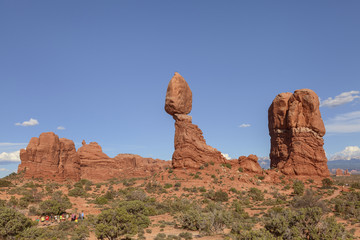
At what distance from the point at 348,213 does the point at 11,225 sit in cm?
2617

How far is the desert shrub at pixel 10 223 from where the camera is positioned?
16.2 metres

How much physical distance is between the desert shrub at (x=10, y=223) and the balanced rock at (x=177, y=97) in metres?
27.4

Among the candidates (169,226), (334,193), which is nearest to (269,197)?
(334,193)

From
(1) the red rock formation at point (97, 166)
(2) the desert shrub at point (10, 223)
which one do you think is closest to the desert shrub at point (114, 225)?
(2) the desert shrub at point (10, 223)

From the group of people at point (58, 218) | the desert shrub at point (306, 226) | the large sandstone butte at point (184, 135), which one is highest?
the large sandstone butte at point (184, 135)

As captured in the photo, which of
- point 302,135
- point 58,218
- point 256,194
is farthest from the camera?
point 302,135

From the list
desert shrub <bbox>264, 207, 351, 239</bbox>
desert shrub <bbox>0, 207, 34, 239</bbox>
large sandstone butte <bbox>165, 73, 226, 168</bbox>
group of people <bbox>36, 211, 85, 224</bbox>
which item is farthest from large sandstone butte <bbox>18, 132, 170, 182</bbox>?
desert shrub <bbox>264, 207, 351, 239</bbox>

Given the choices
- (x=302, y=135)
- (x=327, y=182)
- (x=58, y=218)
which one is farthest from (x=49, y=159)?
(x=327, y=182)

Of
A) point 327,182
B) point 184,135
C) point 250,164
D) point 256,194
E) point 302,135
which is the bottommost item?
point 256,194

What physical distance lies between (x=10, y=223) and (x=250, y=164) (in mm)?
33158

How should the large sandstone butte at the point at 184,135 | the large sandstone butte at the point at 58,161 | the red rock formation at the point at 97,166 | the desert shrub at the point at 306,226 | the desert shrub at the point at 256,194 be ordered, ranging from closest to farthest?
1. the desert shrub at the point at 306,226
2. the desert shrub at the point at 256,194
3. the large sandstone butte at the point at 184,135
4. the large sandstone butte at the point at 58,161
5. the red rock formation at the point at 97,166

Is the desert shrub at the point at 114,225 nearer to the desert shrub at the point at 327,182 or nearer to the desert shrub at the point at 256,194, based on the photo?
the desert shrub at the point at 256,194

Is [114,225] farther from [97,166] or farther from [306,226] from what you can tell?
[97,166]

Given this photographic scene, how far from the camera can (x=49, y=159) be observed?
180 feet
